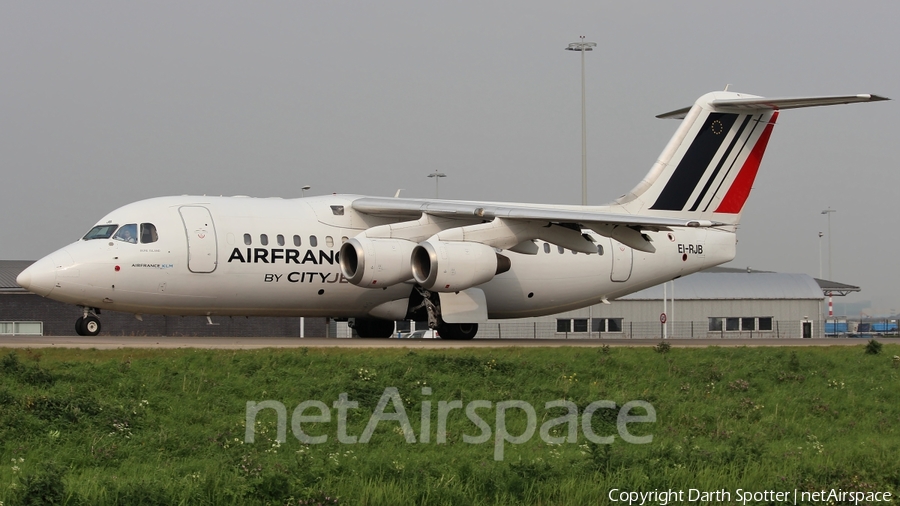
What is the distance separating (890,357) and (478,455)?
12.2 m

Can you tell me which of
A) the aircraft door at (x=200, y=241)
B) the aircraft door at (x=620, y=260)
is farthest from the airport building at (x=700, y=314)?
the aircraft door at (x=200, y=241)

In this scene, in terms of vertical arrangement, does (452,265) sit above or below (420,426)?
above

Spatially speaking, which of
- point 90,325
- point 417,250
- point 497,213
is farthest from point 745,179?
point 90,325

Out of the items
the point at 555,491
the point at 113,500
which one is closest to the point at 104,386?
the point at 113,500

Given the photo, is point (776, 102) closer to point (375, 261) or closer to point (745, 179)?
point (745, 179)

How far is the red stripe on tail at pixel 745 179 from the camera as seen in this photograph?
30.8 m

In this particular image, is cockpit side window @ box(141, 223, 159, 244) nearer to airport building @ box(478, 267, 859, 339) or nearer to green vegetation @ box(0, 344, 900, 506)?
A: green vegetation @ box(0, 344, 900, 506)

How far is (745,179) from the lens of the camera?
30969 millimetres

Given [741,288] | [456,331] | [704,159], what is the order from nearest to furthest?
[456,331] < [704,159] < [741,288]
